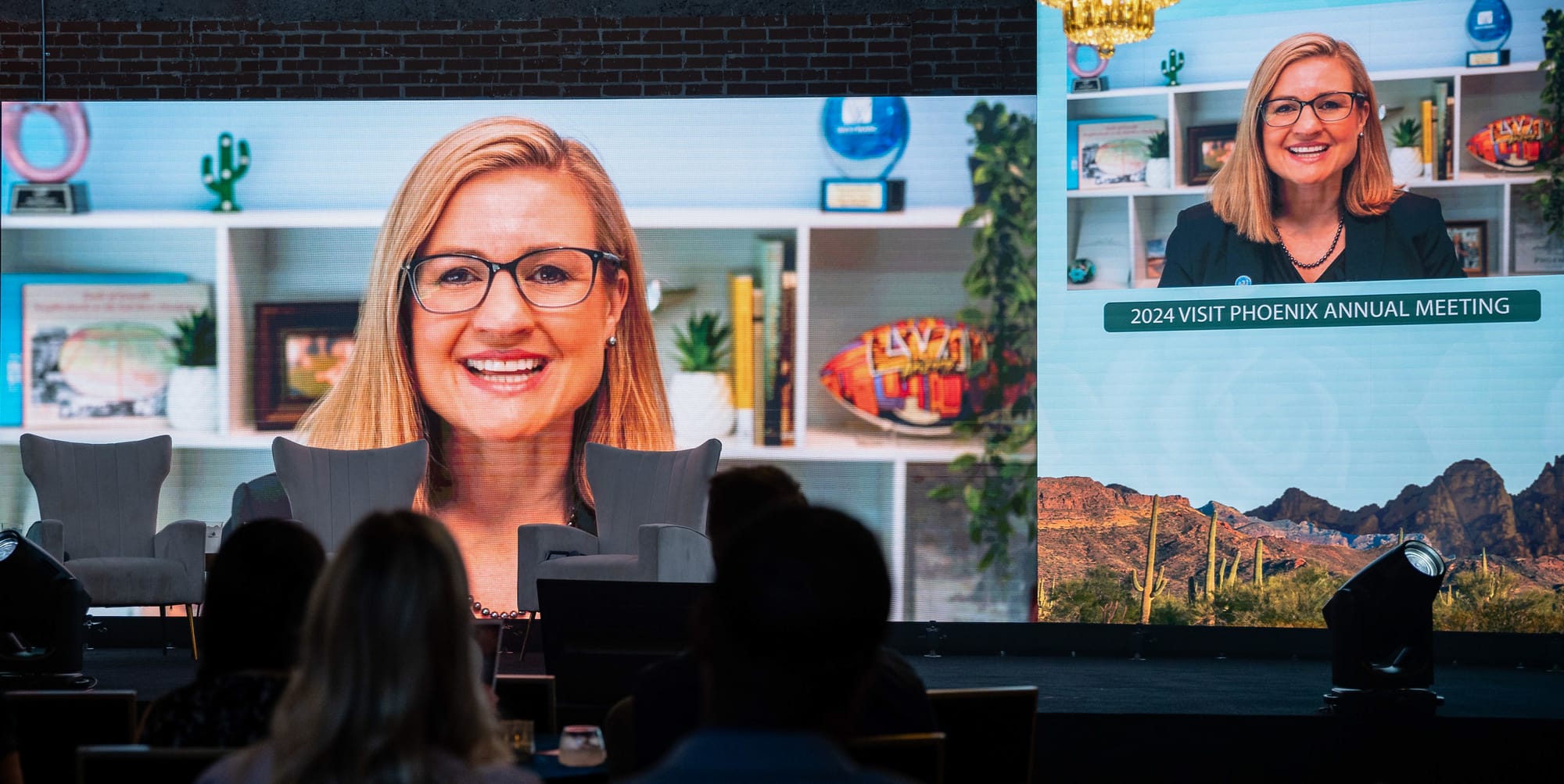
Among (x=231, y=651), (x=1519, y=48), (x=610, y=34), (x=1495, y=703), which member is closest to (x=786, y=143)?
(x=610, y=34)

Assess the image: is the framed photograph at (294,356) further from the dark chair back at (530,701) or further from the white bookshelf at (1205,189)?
the dark chair back at (530,701)

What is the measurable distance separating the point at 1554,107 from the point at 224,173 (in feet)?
18.0

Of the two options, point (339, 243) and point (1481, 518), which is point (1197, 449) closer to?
point (1481, 518)

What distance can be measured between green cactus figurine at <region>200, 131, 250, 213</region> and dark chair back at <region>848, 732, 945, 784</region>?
211 inches

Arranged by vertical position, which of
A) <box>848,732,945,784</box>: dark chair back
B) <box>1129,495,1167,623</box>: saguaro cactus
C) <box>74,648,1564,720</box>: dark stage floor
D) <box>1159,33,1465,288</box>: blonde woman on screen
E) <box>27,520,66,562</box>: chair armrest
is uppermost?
<box>1159,33,1465,288</box>: blonde woman on screen

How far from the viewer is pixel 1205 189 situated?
614 centimetres

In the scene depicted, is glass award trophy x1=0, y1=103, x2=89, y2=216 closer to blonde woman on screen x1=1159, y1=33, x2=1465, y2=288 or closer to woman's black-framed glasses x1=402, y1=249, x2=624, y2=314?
woman's black-framed glasses x1=402, y1=249, x2=624, y2=314

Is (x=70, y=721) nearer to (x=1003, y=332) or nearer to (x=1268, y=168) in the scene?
(x=1003, y=332)

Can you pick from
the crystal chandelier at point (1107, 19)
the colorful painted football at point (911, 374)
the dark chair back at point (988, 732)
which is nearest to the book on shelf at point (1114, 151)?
the colorful painted football at point (911, 374)

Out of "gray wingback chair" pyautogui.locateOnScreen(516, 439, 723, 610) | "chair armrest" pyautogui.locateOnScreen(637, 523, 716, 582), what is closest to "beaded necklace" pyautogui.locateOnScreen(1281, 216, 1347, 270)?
"gray wingback chair" pyautogui.locateOnScreen(516, 439, 723, 610)

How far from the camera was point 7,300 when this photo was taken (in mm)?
6535

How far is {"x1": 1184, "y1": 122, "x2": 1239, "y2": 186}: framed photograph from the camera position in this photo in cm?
612

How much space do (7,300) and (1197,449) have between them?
515cm

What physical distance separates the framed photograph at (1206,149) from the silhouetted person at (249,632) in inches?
198
